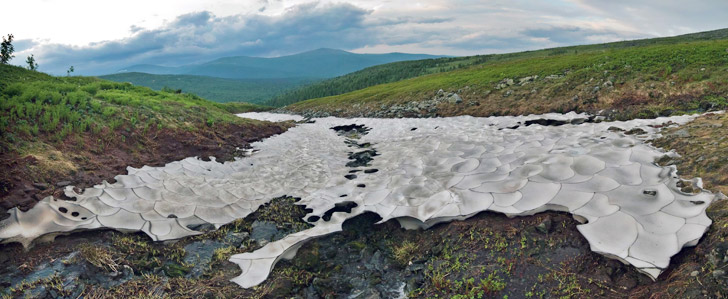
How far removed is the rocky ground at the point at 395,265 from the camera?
6.70m

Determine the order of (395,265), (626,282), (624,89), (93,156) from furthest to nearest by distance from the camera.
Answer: (624,89), (93,156), (395,265), (626,282)

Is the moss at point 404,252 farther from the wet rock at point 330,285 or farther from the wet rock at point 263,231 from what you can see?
the wet rock at point 263,231

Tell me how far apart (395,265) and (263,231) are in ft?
14.6

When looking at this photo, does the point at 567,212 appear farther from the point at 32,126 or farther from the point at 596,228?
the point at 32,126

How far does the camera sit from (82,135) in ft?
47.7

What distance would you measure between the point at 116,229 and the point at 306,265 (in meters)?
5.39

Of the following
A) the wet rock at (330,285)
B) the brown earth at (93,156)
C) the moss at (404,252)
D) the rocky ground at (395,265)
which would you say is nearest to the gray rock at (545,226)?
the rocky ground at (395,265)

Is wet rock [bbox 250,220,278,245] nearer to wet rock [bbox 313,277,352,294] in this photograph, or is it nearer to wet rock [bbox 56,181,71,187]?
wet rock [bbox 313,277,352,294]

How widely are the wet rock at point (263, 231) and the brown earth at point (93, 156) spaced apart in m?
5.56

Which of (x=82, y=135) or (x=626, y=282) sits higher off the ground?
(x=82, y=135)

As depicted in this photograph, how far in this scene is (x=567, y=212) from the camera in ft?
28.8

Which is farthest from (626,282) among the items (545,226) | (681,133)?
(681,133)

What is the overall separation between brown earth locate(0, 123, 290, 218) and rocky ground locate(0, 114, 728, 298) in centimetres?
250

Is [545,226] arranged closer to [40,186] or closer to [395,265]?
[395,265]
